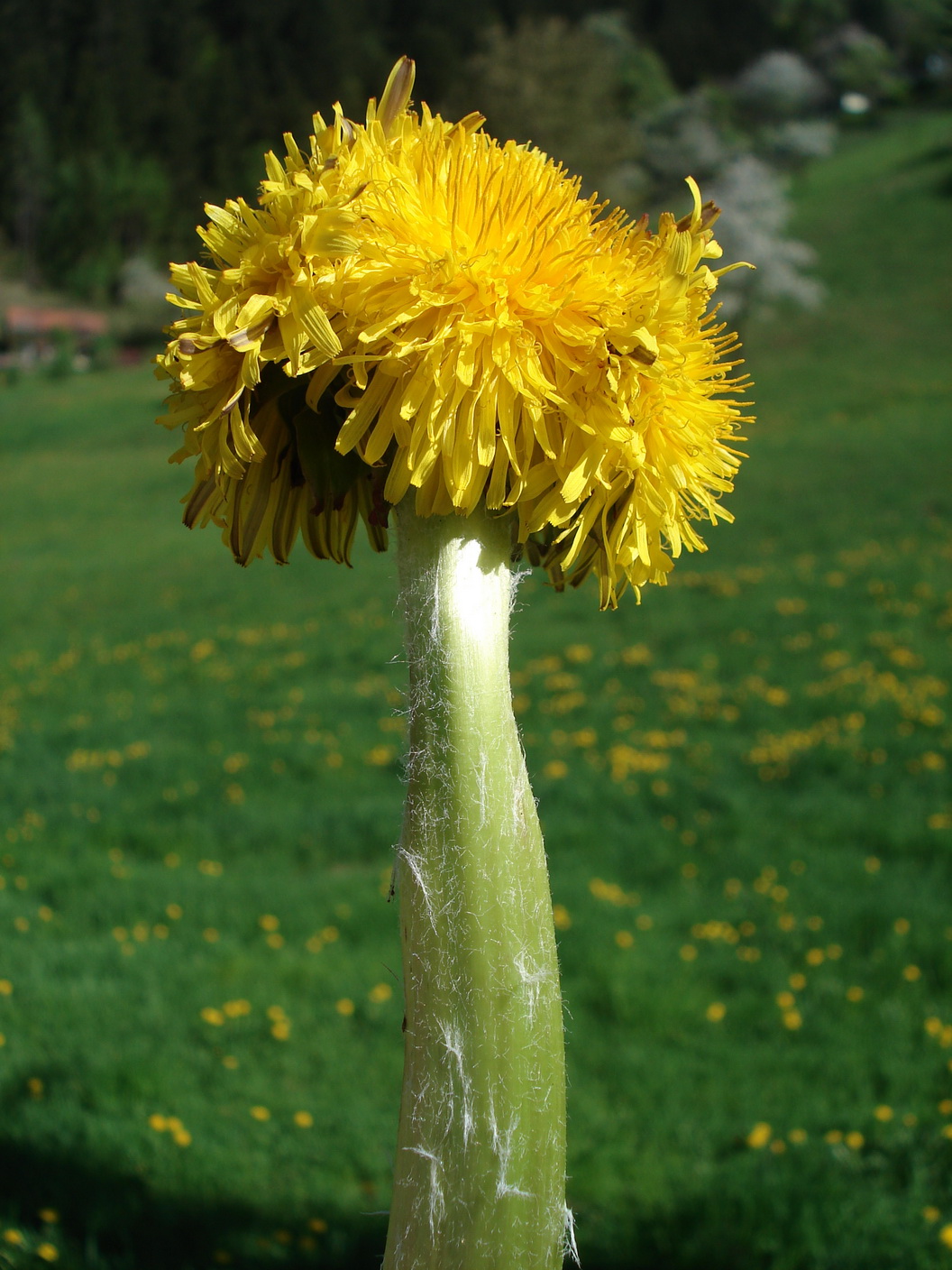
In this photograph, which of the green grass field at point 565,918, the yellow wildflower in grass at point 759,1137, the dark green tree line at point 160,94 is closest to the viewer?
the green grass field at point 565,918

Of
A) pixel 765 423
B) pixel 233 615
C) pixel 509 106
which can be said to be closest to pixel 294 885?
pixel 233 615

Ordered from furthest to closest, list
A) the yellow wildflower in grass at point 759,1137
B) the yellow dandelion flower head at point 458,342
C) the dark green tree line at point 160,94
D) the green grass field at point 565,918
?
the dark green tree line at point 160,94 → the yellow wildflower in grass at point 759,1137 → the green grass field at point 565,918 → the yellow dandelion flower head at point 458,342

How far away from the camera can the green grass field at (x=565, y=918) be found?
2955 mm

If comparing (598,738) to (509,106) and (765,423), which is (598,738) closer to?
(765,423)

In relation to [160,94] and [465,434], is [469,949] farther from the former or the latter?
[160,94]

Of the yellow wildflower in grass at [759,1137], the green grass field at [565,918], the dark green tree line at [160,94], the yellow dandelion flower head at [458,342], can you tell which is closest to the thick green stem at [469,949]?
the yellow dandelion flower head at [458,342]

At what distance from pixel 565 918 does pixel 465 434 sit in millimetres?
4289

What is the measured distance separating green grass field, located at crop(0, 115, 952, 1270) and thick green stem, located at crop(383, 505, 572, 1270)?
255 mm

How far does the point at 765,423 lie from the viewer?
22547 millimetres

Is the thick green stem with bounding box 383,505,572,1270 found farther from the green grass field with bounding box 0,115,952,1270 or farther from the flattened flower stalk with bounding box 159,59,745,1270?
the green grass field with bounding box 0,115,952,1270

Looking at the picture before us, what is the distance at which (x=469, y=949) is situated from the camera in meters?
1.17

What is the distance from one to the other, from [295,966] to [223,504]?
365 centimetres

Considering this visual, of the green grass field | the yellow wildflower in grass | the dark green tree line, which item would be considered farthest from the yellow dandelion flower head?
the dark green tree line

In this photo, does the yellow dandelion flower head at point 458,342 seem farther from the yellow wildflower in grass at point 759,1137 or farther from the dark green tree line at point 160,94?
the dark green tree line at point 160,94
